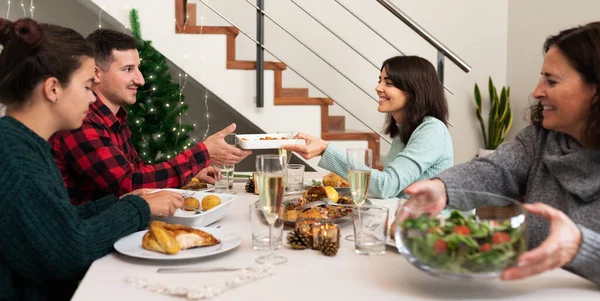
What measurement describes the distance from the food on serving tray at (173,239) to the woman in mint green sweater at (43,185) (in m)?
0.10

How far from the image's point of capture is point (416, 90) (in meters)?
2.58

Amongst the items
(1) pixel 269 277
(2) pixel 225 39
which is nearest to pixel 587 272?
(1) pixel 269 277

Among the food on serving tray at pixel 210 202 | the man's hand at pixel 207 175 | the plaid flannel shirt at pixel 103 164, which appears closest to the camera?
the food on serving tray at pixel 210 202

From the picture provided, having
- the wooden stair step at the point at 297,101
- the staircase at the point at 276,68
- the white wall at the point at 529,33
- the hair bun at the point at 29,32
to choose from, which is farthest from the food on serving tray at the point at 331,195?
the white wall at the point at 529,33

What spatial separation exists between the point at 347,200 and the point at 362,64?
3.76m

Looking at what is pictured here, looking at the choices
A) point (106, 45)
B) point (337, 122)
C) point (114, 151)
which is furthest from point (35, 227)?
point (337, 122)

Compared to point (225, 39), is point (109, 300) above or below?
below

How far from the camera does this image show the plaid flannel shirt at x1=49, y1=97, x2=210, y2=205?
2.06 metres

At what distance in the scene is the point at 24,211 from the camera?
1245 millimetres

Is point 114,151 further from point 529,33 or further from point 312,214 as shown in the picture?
point 529,33

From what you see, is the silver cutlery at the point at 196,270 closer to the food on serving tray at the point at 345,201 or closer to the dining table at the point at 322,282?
the dining table at the point at 322,282

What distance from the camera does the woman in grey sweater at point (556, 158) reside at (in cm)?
138

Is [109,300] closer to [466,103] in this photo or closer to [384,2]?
[384,2]

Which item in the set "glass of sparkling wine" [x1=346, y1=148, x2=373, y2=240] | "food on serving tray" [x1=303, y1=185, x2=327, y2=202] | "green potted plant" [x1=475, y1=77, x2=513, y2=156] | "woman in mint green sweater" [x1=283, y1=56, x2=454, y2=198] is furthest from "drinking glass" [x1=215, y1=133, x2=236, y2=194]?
"green potted plant" [x1=475, y1=77, x2=513, y2=156]
